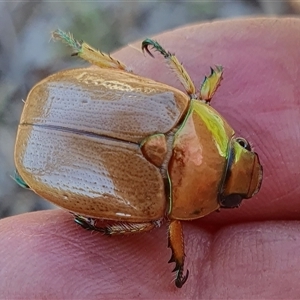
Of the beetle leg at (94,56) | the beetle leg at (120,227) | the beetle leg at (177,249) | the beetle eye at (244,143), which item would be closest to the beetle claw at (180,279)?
the beetle leg at (177,249)

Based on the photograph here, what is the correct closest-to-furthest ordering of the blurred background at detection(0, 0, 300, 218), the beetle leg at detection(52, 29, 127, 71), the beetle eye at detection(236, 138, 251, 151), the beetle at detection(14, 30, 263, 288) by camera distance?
the beetle at detection(14, 30, 263, 288), the beetle eye at detection(236, 138, 251, 151), the beetle leg at detection(52, 29, 127, 71), the blurred background at detection(0, 0, 300, 218)

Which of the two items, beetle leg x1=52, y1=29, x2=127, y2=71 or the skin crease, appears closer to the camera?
the skin crease

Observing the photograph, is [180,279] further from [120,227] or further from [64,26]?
[64,26]

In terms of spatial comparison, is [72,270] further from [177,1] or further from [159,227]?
[177,1]

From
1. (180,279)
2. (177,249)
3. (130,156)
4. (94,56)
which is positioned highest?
(94,56)

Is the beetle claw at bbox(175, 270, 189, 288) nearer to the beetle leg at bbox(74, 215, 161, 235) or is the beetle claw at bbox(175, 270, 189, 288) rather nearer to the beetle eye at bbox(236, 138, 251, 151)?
the beetle leg at bbox(74, 215, 161, 235)

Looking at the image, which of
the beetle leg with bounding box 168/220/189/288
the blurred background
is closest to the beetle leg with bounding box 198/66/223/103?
the beetle leg with bounding box 168/220/189/288

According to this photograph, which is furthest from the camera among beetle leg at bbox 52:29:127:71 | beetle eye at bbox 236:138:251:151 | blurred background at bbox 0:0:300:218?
blurred background at bbox 0:0:300:218

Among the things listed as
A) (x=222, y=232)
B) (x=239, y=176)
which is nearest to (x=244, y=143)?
(x=239, y=176)
